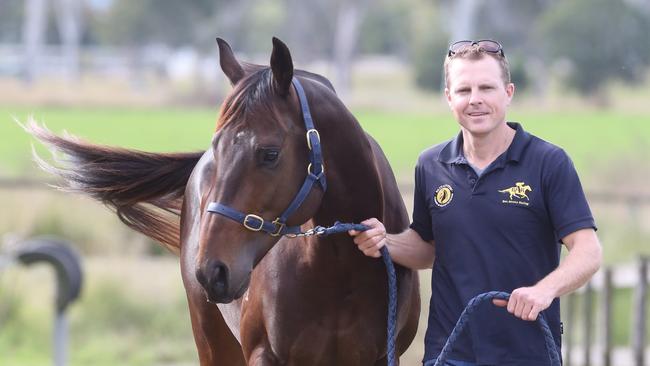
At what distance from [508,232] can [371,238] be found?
0.52 metres

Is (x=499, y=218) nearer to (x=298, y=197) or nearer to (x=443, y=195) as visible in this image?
(x=443, y=195)

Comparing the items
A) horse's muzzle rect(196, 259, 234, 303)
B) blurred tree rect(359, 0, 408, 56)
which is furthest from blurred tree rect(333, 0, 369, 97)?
horse's muzzle rect(196, 259, 234, 303)

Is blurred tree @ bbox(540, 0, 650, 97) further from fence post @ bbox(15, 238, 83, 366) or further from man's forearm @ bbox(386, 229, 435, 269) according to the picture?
man's forearm @ bbox(386, 229, 435, 269)

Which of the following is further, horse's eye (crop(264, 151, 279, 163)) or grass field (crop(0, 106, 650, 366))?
grass field (crop(0, 106, 650, 366))

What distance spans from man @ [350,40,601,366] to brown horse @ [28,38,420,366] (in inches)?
16.1

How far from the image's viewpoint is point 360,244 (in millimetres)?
4195

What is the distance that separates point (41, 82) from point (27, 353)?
3780 cm

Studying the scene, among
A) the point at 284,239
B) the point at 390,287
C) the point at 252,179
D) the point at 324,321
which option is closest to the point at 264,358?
the point at 324,321

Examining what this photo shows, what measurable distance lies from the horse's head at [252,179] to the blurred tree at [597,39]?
55.0ft

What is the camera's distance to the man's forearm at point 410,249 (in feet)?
13.9

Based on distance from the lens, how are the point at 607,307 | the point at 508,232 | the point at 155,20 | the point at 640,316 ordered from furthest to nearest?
the point at 155,20, the point at 607,307, the point at 640,316, the point at 508,232

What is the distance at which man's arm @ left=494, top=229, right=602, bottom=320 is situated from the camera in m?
3.60

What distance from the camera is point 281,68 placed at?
13.0ft

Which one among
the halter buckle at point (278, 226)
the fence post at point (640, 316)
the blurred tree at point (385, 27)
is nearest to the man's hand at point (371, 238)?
the halter buckle at point (278, 226)
